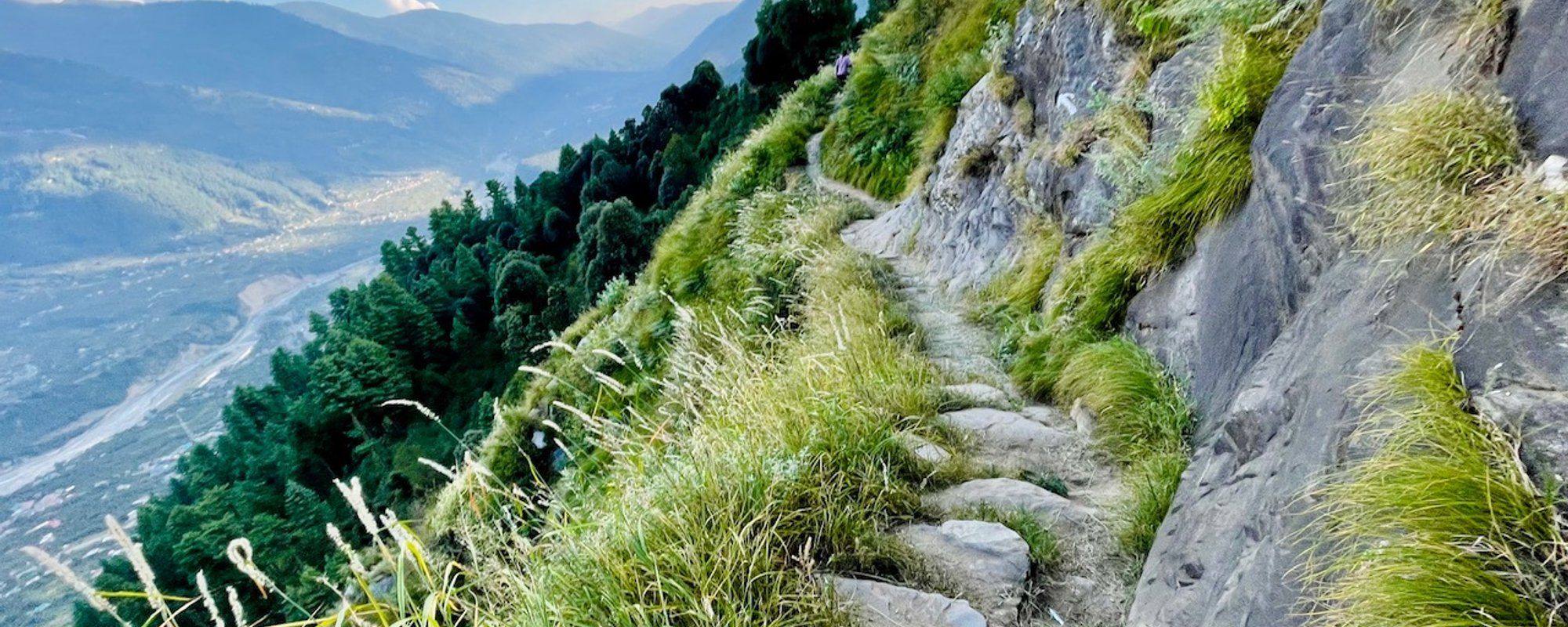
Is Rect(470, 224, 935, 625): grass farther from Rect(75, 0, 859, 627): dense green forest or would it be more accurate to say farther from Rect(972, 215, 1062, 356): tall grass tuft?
Rect(75, 0, 859, 627): dense green forest

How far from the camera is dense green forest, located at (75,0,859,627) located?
35312mm

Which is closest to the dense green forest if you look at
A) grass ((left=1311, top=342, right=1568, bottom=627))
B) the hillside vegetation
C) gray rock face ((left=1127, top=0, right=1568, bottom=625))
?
the hillside vegetation

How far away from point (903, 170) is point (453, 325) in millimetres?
46222

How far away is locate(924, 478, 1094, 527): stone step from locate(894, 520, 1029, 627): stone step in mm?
245

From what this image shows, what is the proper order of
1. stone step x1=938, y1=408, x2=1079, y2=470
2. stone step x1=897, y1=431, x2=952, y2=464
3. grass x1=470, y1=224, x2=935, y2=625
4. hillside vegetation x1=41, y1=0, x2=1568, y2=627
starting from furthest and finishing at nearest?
stone step x1=938, y1=408, x2=1079, y2=470, stone step x1=897, y1=431, x2=952, y2=464, grass x1=470, y1=224, x2=935, y2=625, hillside vegetation x1=41, y1=0, x2=1568, y2=627

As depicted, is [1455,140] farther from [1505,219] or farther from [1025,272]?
[1025,272]

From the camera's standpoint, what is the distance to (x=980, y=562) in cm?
334

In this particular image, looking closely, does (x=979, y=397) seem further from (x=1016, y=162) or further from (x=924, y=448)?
(x=1016, y=162)

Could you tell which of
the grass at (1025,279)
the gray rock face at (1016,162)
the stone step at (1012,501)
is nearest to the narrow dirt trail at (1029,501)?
the stone step at (1012,501)

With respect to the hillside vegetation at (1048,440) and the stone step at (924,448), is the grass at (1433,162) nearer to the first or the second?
the hillside vegetation at (1048,440)

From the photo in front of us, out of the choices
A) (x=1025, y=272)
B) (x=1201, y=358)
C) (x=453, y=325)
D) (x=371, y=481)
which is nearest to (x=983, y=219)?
(x=1025, y=272)

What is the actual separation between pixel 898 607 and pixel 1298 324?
2186 mm

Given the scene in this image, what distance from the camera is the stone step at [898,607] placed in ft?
9.95

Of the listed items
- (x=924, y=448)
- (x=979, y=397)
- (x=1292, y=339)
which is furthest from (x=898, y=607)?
(x=979, y=397)
